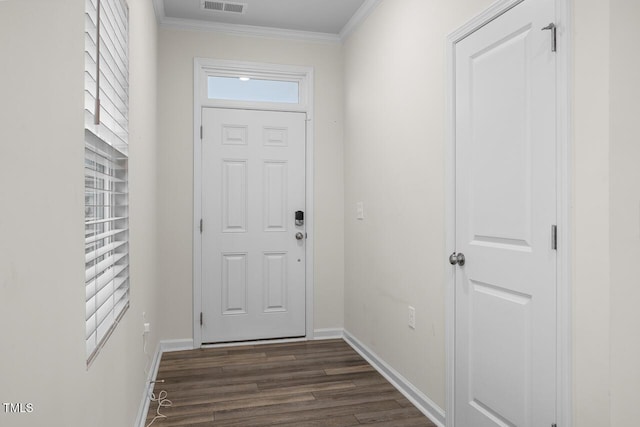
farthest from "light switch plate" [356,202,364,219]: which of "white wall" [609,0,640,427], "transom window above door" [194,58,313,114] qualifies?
"white wall" [609,0,640,427]

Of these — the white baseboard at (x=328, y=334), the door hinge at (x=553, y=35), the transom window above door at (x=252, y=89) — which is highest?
the transom window above door at (x=252, y=89)

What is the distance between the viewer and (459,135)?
230 cm

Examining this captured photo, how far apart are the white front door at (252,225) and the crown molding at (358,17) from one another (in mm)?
817

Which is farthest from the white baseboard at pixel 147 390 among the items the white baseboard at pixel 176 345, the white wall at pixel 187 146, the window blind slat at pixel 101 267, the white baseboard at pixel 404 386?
the white baseboard at pixel 404 386

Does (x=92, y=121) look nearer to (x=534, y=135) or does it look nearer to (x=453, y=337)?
(x=534, y=135)

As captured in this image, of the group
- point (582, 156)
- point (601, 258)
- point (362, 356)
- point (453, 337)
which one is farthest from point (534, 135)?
point (362, 356)

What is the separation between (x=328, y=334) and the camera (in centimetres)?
419

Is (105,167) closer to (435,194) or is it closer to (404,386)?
(435,194)

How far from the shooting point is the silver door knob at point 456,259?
2293 millimetres

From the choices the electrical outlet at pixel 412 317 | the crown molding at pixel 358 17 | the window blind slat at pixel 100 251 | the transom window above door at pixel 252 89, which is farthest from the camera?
the transom window above door at pixel 252 89

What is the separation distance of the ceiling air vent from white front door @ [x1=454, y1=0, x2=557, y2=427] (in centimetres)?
199

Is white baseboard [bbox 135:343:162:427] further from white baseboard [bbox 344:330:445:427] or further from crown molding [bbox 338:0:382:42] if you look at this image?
crown molding [bbox 338:0:382:42]

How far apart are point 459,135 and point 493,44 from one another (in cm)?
46

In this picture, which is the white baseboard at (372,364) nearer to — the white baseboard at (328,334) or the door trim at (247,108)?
the white baseboard at (328,334)
